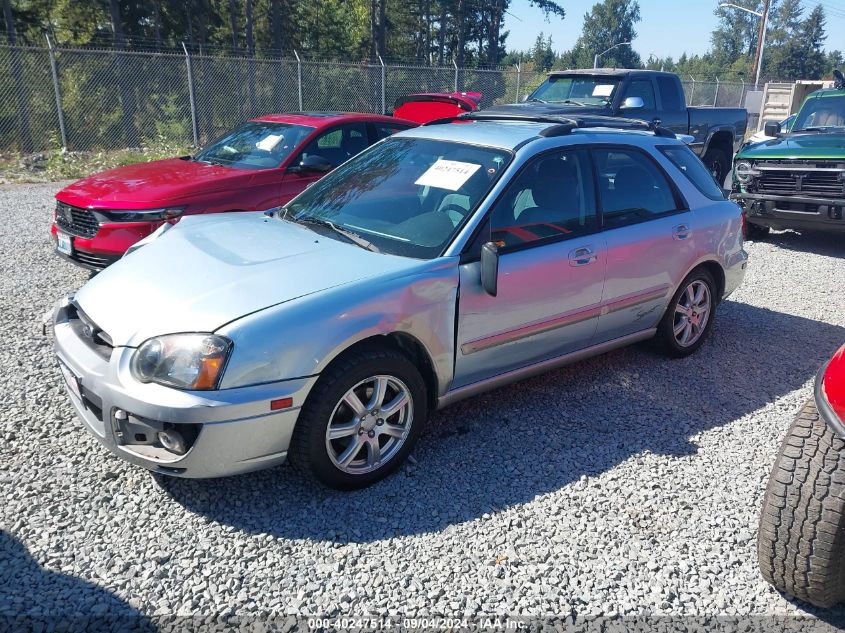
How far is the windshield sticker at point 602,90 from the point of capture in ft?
33.3

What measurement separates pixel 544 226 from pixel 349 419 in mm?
1631

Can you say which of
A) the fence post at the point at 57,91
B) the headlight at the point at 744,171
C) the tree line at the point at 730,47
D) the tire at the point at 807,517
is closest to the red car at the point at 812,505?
the tire at the point at 807,517

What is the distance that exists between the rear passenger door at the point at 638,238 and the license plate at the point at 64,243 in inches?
177

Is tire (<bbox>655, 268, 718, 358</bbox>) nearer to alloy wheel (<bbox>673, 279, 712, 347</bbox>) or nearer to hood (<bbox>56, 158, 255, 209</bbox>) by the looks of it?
alloy wheel (<bbox>673, 279, 712, 347</bbox>)

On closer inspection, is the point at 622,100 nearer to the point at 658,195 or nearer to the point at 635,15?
the point at 658,195

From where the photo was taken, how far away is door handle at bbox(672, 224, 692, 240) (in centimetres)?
462

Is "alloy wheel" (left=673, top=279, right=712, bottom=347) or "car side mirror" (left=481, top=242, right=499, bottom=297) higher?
"car side mirror" (left=481, top=242, right=499, bottom=297)

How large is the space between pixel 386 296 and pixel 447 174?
1.08 m

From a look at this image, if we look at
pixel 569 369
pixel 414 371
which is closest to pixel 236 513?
pixel 414 371

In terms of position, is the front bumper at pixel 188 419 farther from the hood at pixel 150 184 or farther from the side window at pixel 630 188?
the hood at pixel 150 184

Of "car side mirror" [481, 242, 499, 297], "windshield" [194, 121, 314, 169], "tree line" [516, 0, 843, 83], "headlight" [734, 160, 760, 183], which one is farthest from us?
"tree line" [516, 0, 843, 83]

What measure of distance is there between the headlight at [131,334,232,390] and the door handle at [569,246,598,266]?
2112 mm

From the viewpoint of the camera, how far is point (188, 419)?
2.74m

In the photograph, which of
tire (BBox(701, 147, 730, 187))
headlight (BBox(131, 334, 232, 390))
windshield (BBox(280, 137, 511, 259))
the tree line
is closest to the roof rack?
windshield (BBox(280, 137, 511, 259))
